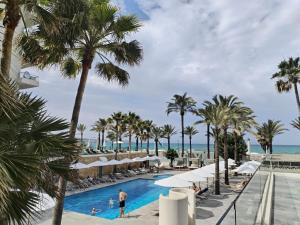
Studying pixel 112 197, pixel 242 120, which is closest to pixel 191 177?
pixel 112 197

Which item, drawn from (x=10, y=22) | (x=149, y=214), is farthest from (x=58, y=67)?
(x=149, y=214)

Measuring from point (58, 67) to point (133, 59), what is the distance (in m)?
2.79

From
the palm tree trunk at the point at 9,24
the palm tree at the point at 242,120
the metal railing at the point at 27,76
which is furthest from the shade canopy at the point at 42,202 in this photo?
the palm tree at the point at 242,120

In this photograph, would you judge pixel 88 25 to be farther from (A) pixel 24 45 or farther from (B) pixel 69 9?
(A) pixel 24 45

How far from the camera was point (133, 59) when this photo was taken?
10.6 metres

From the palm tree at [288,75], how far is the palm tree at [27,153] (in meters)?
34.8

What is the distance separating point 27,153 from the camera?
→ 166 inches

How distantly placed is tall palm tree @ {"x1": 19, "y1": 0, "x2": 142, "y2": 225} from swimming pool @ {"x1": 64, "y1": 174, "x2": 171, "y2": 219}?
11245 mm

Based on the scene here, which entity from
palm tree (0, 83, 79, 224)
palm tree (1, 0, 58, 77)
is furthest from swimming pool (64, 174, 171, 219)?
palm tree (1, 0, 58, 77)

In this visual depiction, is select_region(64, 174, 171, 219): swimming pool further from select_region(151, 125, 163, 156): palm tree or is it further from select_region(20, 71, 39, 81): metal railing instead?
select_region(151, 125, 163, 156): palm tree

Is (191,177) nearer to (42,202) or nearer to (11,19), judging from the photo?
(42,202)

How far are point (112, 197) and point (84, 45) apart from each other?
58.4 feet

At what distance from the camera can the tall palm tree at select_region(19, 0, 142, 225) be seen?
8.60 m

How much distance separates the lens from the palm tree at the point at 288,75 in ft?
114
